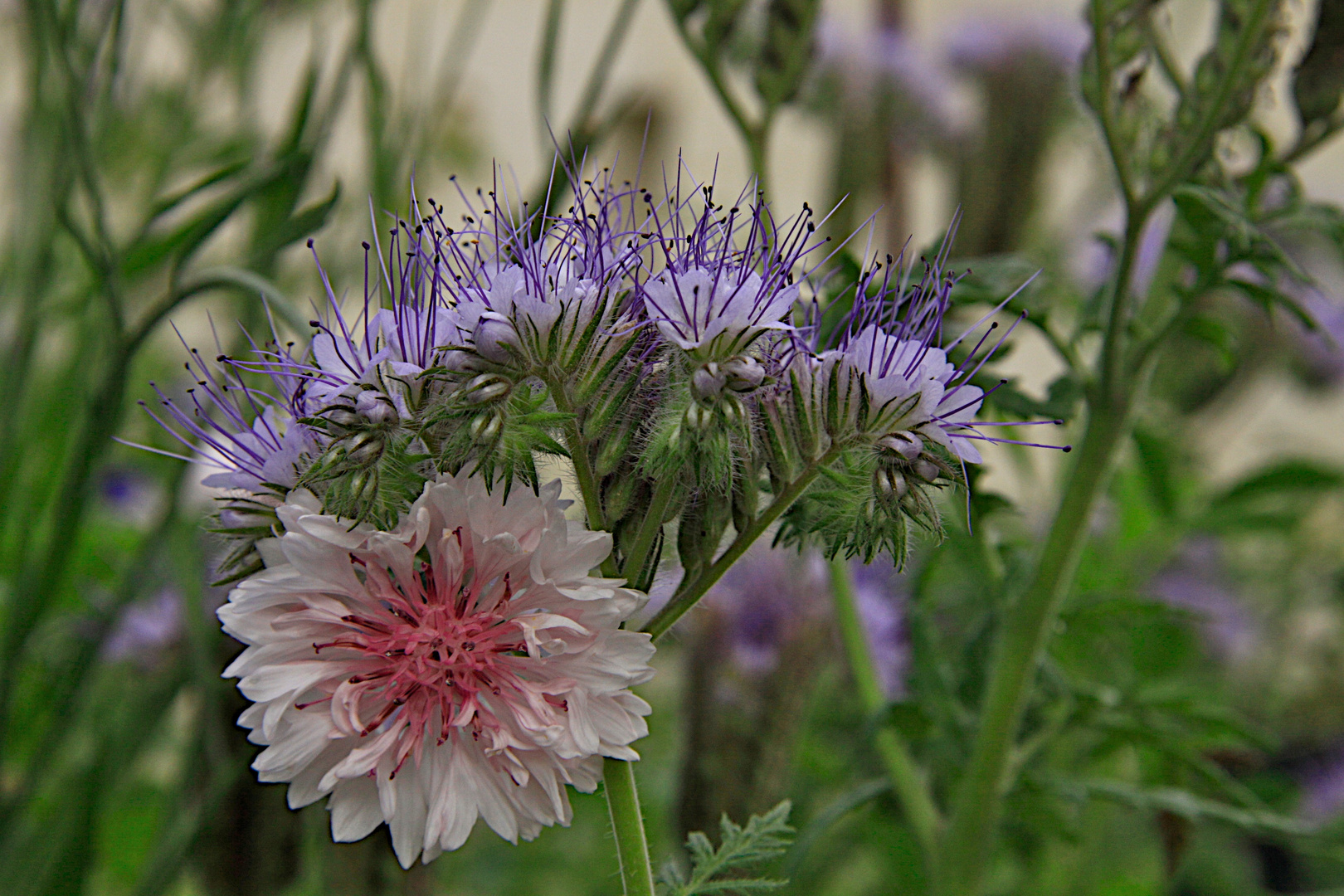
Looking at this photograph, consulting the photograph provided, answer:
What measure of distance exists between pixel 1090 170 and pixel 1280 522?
34 centimetres

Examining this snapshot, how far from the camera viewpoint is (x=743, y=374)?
0.23 metres

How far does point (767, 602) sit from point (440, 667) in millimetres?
375

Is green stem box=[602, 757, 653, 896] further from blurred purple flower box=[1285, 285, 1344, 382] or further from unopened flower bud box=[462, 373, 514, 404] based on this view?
blurred purple flower box=[1285, 285, 1344, 382]

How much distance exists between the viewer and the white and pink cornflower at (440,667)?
0.74 ft

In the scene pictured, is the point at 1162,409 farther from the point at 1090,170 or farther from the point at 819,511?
the point at 819,511

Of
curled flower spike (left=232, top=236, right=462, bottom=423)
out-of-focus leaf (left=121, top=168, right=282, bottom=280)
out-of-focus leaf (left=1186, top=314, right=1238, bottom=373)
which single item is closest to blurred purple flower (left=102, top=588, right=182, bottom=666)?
out-of-focus leaf (left=121, top=168, right=282, bottom=280)

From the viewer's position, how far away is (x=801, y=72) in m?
0.43

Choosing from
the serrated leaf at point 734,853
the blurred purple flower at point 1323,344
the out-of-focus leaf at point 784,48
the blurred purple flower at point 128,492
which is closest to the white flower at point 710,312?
the serrated leaf at point 734,853

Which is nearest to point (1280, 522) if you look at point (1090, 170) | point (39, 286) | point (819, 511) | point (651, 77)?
point (1090, 170)

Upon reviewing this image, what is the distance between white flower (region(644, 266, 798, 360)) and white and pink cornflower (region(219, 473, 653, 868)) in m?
0.04

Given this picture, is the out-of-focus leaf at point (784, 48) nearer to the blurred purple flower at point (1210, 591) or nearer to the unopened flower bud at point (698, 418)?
the unopened flower bud at point (698, 418)

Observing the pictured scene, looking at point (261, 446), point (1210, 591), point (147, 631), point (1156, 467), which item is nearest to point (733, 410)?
point (261, 446)

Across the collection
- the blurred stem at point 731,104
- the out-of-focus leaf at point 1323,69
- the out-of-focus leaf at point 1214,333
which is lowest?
the out-of-focus leaf at point 1214,333

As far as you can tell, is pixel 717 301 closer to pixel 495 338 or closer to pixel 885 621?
pixel 495 338
